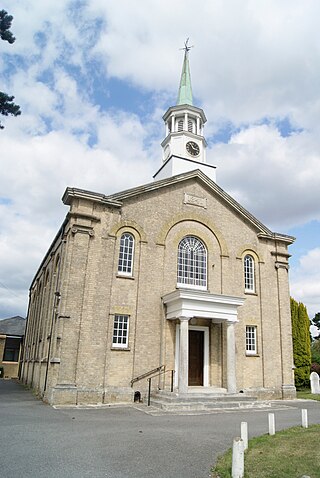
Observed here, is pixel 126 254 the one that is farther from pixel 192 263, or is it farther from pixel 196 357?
pixel 196 357

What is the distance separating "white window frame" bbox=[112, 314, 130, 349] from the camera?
58.5 ft

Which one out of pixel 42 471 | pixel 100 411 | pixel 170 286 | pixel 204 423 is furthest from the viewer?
pixel 170 286

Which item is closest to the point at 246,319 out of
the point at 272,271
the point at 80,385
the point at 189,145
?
the point at 272,271

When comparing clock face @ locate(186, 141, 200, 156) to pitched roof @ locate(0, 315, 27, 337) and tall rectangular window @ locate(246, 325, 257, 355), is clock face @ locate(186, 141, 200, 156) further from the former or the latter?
pitched roof @ locate(0, 315, 27, 337)

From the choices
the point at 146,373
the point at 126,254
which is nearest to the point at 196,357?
the point at 146,373

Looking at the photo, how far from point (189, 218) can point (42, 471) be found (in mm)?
15604

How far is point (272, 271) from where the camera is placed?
2303 cm

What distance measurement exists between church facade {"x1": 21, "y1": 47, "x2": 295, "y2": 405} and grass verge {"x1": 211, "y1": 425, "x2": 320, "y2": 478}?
24.3 ft

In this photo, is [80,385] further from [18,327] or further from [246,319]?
[18,327]

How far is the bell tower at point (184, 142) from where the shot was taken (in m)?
25.1

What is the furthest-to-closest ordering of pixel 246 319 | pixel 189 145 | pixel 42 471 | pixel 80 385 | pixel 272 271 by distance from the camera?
pixel 189 145
pixel 272 271
pixel 246 319
pixel 80 385
pixel 42 471

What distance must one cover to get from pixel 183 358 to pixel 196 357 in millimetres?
2762

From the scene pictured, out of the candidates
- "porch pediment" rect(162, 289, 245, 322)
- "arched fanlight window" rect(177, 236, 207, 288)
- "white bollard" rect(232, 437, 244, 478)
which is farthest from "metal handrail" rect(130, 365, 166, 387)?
"white bollard" rect(232, 437, 244, 478)

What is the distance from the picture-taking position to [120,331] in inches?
712
